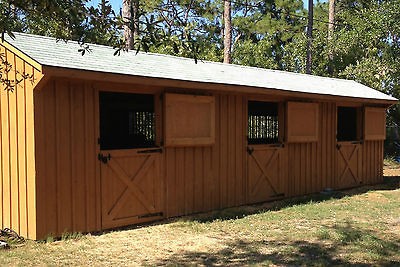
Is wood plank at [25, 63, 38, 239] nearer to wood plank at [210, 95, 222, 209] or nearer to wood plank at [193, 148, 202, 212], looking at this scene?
wood plank at [193, 148, 202, 212]

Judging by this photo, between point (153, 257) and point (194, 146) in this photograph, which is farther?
point (194, 146)

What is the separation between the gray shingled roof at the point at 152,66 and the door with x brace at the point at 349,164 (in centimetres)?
118

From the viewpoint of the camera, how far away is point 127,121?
8.22m

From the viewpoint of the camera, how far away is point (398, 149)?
1842 cm

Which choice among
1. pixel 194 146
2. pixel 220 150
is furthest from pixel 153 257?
pixel 220 150

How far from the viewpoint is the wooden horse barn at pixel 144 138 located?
5.57 meters

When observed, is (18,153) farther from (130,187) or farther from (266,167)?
(266,167)

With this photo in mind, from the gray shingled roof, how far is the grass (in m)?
2.08

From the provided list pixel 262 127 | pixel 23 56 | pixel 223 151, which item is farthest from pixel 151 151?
pixel 262 127

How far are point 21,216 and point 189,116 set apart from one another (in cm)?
276

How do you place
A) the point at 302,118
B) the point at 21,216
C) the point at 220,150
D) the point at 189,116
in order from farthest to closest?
1. the point at 302,118
2. the point at 220,150
3. the point at 189,116
4. the point at 21,216

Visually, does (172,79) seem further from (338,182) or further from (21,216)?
(338,182)

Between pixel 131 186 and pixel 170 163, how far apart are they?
78 centimetres

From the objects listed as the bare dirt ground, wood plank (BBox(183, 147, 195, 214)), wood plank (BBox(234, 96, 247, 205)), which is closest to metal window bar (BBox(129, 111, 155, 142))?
wood plank (BBox(183, 147, 195, 214))
